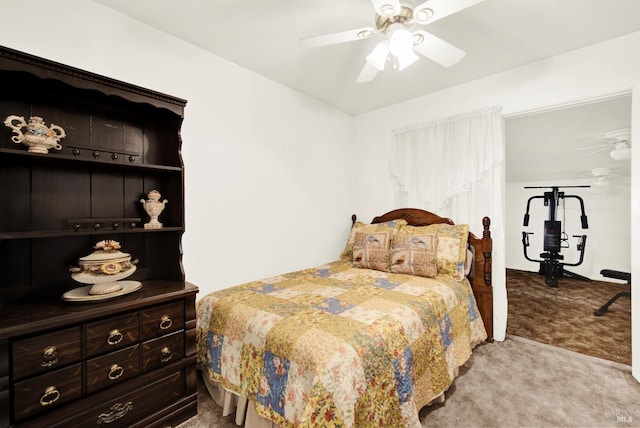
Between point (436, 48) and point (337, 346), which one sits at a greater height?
point (436, 48)

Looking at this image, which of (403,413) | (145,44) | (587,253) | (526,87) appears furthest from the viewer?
(587,253)

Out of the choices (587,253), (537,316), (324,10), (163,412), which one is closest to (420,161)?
(324,10)

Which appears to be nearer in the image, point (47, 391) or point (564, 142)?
point (47, 391)

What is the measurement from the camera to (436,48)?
5.46ft

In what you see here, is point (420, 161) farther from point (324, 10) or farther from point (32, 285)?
point (32, 285)

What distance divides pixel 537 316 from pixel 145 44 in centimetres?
454

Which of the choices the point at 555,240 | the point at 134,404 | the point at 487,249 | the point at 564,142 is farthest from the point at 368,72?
the point at 555,240

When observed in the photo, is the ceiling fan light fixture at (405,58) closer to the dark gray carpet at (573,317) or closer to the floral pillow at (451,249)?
the floral pillow at (451,249)

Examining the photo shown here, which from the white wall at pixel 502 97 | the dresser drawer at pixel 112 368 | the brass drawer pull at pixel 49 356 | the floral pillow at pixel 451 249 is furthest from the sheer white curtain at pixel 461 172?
the brass drawer pull at pixel 49 356

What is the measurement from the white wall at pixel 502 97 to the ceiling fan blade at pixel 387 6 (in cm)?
182

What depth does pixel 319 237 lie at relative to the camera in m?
3.25

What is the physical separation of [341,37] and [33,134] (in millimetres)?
1623

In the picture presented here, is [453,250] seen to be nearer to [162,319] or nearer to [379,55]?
[379,55]

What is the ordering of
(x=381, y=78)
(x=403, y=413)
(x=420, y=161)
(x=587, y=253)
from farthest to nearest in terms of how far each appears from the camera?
(x=587, y=253) → (x=420, y=161) → (x=381, y=78) → (x=403, y=413)
